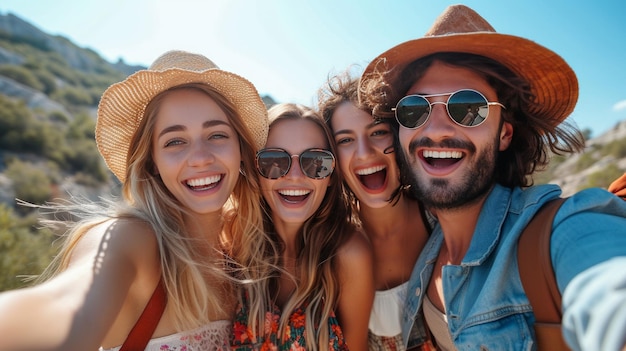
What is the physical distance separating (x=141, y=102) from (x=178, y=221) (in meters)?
0.90

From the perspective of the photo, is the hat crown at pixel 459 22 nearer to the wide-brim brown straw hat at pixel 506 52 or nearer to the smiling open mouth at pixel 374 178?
the wide-brim brown straw hat at pixel 506 52

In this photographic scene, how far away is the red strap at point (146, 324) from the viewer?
6.32 ft

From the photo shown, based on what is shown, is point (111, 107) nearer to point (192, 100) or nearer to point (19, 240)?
point (192, 100)

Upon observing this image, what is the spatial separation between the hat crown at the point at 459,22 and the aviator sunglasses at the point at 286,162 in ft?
4.15

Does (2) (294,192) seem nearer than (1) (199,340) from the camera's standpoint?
No

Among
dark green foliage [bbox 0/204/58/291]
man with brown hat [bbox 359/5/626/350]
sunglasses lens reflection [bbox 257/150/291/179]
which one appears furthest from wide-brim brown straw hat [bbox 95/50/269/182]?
dark green foliage [bbox 0/204/58/291]

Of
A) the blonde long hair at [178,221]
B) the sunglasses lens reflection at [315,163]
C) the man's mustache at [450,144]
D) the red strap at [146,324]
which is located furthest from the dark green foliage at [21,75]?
the man's mustache at [450,144]

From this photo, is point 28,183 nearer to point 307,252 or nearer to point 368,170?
point 307,252

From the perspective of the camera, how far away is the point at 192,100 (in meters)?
2.48

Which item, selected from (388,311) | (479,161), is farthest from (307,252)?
(479,161)

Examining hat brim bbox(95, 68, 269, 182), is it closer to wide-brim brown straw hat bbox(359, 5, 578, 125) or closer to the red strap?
Answer: wide-brim brown straw hat bbox(359, 5, 578, 125)

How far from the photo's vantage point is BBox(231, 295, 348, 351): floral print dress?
8.29 ft

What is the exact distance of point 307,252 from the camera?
9.94 ft

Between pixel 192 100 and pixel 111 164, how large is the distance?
0.93 metres
